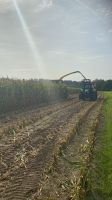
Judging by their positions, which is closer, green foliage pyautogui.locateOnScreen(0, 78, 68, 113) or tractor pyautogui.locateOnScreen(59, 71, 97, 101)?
green foliage pyautogui.locateOnScreen(0, 78, 68, 113)

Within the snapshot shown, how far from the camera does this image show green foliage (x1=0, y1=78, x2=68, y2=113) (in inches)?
1184

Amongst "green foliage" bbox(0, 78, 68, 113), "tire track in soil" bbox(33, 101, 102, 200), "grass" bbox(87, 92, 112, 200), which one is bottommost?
"grass" bbox(87, 92, 112, 200)

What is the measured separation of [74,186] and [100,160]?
3.09 metres

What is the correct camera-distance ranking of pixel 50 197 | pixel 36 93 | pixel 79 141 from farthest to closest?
pixel 36 93
pixel 79 141
pixel 50 197

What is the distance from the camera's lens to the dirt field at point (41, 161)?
8859 mm

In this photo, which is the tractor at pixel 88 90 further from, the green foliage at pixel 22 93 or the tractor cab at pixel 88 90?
the green foliage at pixel 22 93

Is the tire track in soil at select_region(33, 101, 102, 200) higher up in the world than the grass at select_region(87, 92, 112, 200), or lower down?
higher up

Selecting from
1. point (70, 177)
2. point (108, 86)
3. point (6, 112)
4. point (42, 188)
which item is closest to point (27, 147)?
point (70, 177)

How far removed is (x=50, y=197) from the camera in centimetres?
841

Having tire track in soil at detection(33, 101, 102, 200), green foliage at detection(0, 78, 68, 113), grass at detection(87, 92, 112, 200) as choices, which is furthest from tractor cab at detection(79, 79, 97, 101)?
tire track in soil at detection(33, 101, 102, 200)

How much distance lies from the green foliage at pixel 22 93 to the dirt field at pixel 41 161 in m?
11.3

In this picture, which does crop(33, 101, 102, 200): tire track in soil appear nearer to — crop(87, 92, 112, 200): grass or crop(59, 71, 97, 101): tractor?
crop(87, 92, 112, 200): grass

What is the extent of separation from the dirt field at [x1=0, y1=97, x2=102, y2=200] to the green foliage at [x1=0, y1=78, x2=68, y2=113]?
11.3m

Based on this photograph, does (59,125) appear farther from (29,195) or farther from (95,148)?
(29,195)
